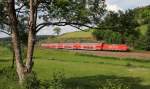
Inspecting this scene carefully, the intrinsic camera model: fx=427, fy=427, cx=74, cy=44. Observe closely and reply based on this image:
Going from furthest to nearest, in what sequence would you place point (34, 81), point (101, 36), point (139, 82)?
point (101, 36) → point (139, 82) → point (34, 81)

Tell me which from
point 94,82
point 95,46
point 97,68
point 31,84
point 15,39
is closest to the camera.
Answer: point 31,84

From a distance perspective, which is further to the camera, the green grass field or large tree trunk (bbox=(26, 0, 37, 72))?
the green grass field

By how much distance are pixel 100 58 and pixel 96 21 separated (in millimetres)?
45159

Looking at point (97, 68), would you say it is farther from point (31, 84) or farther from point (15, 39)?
point (31, 84)

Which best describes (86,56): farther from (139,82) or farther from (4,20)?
(4,20)

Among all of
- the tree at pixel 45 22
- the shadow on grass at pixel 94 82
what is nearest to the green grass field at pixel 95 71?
the shadow on grass at pixel 94 82

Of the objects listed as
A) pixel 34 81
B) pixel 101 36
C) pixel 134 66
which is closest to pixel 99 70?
pixel 134 66

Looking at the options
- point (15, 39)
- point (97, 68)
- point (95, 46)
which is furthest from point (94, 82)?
point (95, 46)

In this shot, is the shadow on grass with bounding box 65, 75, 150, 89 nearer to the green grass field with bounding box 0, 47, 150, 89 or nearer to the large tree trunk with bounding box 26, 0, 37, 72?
the green grass field with bounding box 0, 47, 150, 89

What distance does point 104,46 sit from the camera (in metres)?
90.1

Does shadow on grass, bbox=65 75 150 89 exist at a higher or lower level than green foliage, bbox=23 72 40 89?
lower

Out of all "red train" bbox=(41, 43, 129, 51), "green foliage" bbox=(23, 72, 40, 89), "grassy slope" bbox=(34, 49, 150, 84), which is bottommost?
"grassy slope" bbox=(34, 49, 150, 84)

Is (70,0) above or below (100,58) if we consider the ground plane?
above

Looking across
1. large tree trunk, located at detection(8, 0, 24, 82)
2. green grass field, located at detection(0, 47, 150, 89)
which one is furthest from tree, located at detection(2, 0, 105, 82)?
green grass field, located at detection(0, 47, 150, 89)
